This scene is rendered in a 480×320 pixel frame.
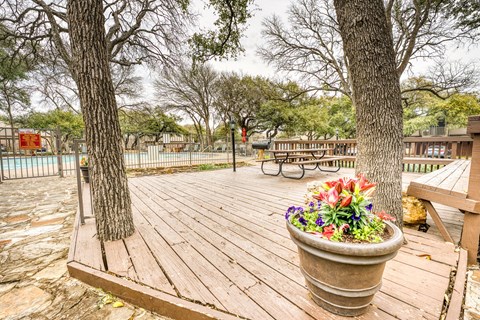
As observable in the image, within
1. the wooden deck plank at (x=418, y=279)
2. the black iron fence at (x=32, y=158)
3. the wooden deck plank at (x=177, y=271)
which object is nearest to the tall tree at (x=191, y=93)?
the black iron fence at (x=32, y=158)

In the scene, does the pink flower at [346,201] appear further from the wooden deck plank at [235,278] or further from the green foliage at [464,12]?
the green foliage at [464,12]

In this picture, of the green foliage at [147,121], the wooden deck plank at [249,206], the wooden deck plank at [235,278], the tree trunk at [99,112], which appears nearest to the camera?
the wooden deck plank at [235,278]

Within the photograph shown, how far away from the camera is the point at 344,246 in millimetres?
1024

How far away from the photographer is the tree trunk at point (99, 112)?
73.3 inches

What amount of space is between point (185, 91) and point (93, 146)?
20.2 m

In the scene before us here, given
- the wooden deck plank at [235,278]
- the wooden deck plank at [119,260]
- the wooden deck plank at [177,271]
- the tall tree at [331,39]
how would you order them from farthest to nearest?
the tall tree at [331,39] → the wooden deck plank at [119,260] → the wooden deck plank at [177,271] → the wooden deck plank at [235,278]

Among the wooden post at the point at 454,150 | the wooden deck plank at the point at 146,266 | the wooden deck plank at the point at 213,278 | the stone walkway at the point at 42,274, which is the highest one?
the wooden post at the point at 454,150

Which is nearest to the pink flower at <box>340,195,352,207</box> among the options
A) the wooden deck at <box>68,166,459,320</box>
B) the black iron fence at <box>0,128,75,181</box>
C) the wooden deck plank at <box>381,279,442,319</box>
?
the wooden deck at <box>68,166,459,320</box>

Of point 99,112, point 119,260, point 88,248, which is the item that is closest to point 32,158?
point 88,248

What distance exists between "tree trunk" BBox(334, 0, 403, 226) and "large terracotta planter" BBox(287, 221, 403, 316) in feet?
3.17

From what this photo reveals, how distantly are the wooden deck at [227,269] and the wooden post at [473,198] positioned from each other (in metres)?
0.14

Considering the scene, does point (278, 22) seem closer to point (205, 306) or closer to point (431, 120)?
point (205, 306)

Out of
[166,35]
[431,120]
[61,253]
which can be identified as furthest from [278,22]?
[431,120]

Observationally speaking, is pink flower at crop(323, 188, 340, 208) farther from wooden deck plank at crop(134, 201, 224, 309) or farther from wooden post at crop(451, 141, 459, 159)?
wooden post at crop(451, 141, 459, 159)
